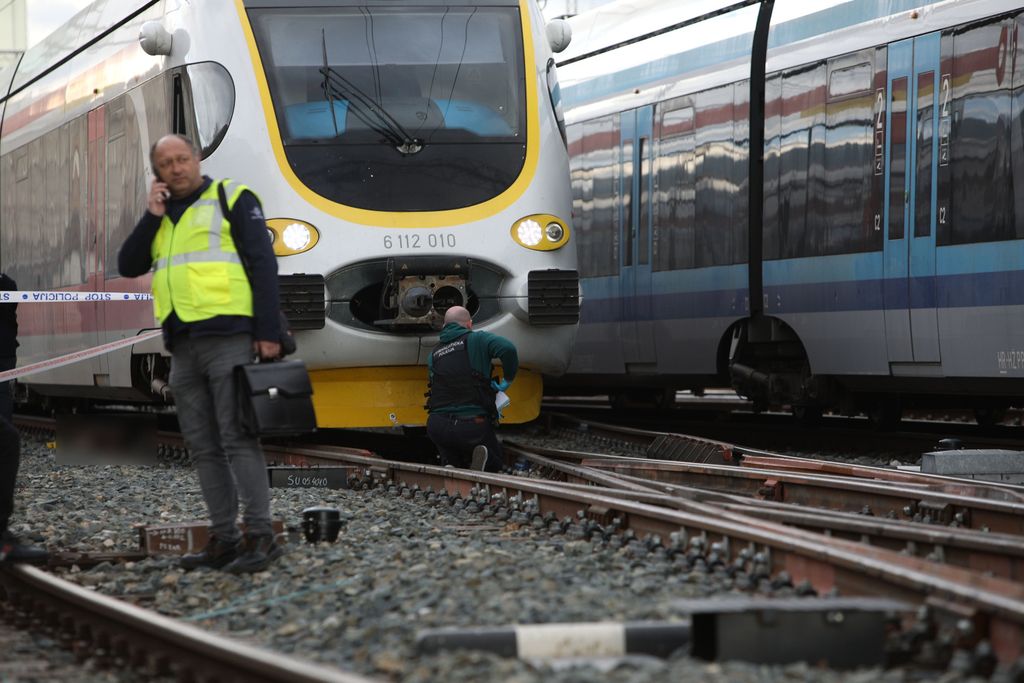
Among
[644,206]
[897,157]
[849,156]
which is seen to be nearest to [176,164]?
[897,157]

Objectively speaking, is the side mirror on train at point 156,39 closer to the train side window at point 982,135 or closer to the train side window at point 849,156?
the train side window at point 849,156

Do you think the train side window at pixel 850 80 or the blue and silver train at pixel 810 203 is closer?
the blue and silver train at pixel 810 203

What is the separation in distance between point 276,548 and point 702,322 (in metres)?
7.19

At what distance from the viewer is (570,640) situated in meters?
4.38

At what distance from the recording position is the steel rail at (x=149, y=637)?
413 cm

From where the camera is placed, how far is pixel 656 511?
6.45m

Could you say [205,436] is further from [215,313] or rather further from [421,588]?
[421,588]

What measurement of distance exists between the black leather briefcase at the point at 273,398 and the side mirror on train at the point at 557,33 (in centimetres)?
562

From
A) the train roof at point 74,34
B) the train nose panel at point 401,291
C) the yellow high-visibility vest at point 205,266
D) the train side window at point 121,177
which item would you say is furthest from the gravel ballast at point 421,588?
the train roof at point 74,34

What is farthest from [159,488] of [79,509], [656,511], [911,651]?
[911,651]

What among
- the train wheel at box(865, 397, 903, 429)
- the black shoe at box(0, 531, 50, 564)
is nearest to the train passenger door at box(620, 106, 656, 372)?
the train wheel at box(865, 397, 903, 429)

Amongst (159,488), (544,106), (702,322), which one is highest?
(544,106)

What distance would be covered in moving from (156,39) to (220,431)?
520 cm

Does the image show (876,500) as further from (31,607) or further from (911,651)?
(31,607)
